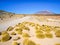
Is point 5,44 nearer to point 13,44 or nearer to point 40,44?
point 13,44

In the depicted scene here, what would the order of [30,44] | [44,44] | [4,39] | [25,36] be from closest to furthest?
[30,44] → [44,44] → [4,39] → [25,36]

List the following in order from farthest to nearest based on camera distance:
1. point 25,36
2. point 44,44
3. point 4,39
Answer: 1. point 25,36
2. point 4,39
3. point 44,44

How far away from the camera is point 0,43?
12156 millimetres

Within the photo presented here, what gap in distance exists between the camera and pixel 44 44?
1212cm

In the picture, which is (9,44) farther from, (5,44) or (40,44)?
(40,44)

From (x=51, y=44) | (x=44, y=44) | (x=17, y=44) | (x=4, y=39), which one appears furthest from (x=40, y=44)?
(x=4, y=39)

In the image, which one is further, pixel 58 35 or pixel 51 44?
pixel 58 35

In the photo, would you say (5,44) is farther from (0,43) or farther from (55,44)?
(55,44)

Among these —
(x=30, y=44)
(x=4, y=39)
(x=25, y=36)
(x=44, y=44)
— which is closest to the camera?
(x=30, y=44)

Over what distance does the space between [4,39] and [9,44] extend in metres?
1.51

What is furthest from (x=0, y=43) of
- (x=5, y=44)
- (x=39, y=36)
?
(x=39, y=36)

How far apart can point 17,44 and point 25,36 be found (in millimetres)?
3895

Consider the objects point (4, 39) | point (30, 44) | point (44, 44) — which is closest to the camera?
point (30, 44)

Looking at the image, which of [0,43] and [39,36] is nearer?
[0,43]
